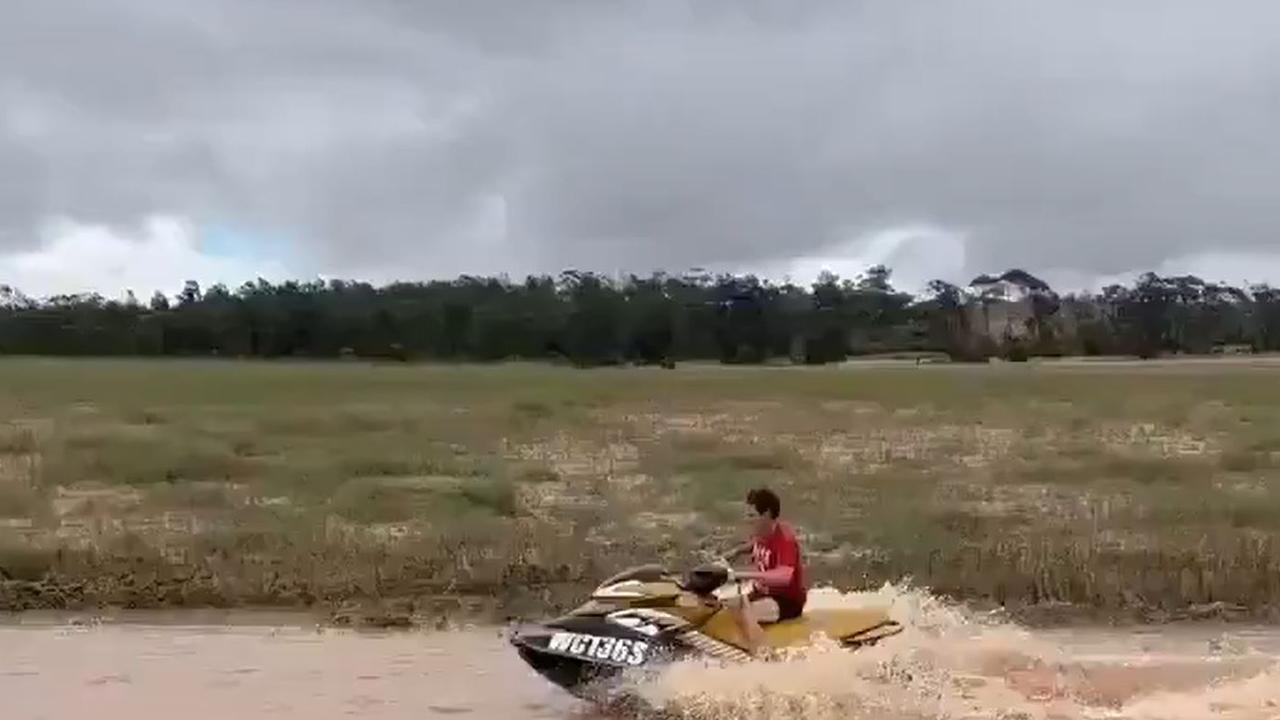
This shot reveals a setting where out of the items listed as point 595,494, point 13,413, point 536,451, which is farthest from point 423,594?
point 13,413

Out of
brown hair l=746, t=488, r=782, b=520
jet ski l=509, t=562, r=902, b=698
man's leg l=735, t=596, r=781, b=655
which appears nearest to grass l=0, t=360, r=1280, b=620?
jet ski l=509, t=562, r=902, b=698

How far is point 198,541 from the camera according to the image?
20.6 meters

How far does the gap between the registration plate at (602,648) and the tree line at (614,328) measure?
85937mm

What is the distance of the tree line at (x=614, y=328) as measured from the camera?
9988cm

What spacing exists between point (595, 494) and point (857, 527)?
5.49m

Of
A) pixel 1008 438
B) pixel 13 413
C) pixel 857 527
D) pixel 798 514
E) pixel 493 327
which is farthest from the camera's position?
pixel 493 327

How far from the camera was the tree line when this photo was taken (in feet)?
328

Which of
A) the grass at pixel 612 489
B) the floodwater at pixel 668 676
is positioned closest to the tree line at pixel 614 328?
the grass at pixel 612 489

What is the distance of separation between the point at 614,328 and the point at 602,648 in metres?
89.5

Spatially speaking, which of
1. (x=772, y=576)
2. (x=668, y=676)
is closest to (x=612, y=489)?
(x=772, y=576)

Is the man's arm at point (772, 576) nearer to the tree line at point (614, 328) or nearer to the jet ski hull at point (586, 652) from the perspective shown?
the jet ski hull at point (586, 652)

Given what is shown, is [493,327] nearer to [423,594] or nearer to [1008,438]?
[1008,438]

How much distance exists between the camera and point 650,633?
12.8 meters

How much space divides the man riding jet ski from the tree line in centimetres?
8562
